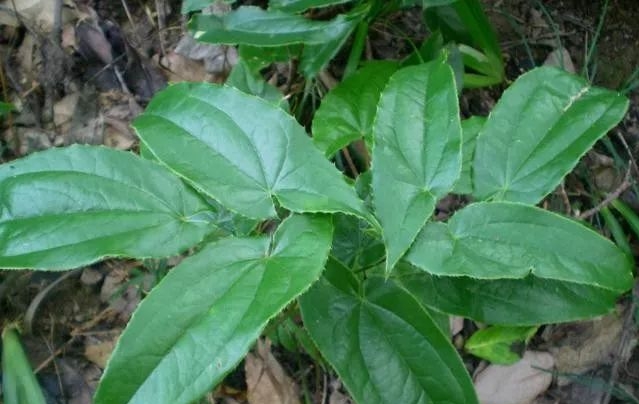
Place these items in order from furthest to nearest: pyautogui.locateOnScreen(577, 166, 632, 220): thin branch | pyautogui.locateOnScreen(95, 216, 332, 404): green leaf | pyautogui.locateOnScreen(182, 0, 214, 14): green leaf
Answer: pyautogui.locateOnScreen(182, 0, 214, 14): green leaf, pyautogui.locateOnScreen(577, 166, 632, 220): thin branch, pyautogui.locateOnScreen(95, 216, 332, 404): green leaf

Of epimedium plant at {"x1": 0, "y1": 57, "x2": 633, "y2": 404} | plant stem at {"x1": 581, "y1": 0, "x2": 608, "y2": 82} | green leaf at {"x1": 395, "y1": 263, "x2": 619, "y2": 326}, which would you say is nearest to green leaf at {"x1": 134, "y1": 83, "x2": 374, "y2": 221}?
epimedium plant at {"x1": 0, "y1": 57, "x2": 633, "y2": 404}

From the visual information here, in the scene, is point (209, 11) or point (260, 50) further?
point (209, 11)

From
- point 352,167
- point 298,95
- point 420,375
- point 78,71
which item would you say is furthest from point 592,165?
point 78,71

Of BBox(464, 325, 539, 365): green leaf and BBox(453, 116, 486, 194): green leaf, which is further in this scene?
BBox(464, 325, 539, 365): green leaf

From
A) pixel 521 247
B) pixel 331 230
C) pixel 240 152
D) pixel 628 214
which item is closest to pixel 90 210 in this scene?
pixel 240 152

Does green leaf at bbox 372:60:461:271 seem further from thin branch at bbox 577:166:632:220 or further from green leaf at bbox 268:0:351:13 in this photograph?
Result: thin branch at bbox 577:166:632:220

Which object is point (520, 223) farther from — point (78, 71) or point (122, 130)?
point (78, 71)

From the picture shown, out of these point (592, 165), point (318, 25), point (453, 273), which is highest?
point (318, 25)
